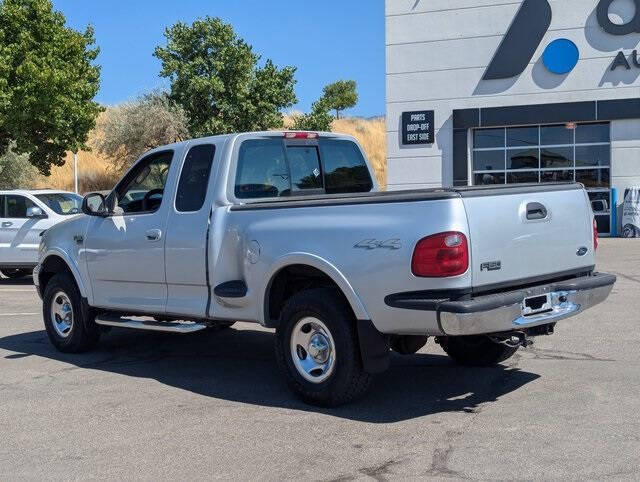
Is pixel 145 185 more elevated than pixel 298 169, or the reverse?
pixel 298 169

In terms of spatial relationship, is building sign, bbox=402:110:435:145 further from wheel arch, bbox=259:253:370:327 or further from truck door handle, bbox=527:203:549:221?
truck door handle, bbox=527:203:549:221

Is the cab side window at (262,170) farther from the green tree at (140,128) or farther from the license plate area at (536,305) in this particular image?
the green tree at (140,128)

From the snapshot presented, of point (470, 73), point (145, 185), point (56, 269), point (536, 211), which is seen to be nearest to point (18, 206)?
point (56, 269)

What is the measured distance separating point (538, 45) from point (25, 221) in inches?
715

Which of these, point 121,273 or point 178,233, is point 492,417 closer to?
point 178,233

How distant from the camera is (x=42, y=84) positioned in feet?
85.4

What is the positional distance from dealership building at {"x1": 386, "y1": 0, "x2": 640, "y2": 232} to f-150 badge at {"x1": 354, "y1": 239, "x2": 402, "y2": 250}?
22.2m

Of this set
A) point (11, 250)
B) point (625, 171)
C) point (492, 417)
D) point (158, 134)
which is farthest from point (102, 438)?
point (158, 134)

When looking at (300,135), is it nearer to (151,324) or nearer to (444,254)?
(151,324)

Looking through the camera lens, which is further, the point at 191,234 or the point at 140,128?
the point at 140,128

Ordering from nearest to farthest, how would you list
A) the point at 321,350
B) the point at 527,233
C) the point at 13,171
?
the point at 527,233 < the point at 321,350 < the point at 13,171

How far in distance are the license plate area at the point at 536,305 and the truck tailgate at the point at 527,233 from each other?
0.15m

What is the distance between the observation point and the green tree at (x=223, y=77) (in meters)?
40.6

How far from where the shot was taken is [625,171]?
2655cm
